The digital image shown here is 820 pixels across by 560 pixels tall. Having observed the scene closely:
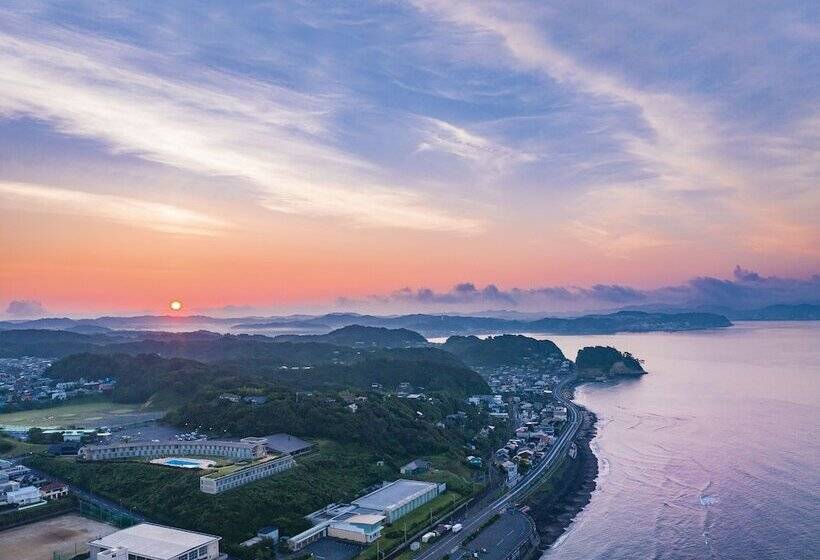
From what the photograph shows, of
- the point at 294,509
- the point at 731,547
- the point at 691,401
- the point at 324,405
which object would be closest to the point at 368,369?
the point at 324,405

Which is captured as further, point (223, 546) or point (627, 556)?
point (627, 556)

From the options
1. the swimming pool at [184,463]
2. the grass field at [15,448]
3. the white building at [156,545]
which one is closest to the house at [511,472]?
the swimming pool at [184,463]

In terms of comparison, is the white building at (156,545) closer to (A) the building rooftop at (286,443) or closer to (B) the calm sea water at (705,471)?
(A) the building rooftop at (286,443)

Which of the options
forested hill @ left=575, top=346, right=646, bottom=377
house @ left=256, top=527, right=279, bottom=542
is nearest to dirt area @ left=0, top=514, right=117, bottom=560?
house @ left=256, top=527, right=279, bottom=542

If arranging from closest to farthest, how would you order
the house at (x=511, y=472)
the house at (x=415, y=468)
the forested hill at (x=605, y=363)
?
the house at (x=415, y=468) → the house at (x=511, y=472) → the forested hill at (x=605, y=363)

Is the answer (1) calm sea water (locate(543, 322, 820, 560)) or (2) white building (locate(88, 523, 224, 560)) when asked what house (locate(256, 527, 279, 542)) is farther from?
(1) calm sea water (locate(543, 322, 820, 560))

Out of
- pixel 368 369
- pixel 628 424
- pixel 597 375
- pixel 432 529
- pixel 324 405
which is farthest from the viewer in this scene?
pixel 597 375

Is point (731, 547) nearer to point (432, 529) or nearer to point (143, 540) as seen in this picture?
point (432, 529)
